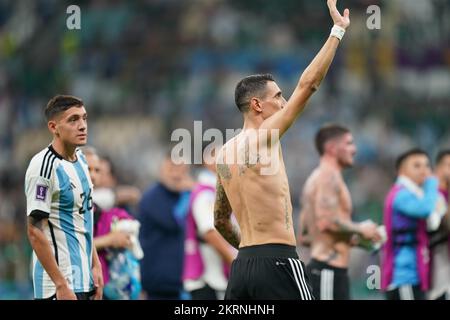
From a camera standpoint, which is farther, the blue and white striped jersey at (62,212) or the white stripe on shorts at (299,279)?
the blue and white striped jersey at (62,212)

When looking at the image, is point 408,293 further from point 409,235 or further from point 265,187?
point 265,187

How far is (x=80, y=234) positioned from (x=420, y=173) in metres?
5.23

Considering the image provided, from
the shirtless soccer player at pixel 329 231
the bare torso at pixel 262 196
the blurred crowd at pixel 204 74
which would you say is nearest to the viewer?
the bare torso at pixel 262 196

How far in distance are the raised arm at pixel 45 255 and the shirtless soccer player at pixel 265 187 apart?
4.04ft

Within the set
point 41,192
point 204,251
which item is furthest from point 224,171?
point 204,251

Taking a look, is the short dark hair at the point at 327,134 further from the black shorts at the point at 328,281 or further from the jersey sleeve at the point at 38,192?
the jersey sleeve at the point at 38,192

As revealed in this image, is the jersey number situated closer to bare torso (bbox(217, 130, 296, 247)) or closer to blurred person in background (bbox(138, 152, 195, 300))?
bare torso (bbox(217, 130, 296, 247))

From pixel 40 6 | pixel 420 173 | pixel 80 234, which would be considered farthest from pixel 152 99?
pixel 80 234

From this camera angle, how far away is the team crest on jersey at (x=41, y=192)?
8.48m

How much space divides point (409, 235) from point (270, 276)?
4596mm

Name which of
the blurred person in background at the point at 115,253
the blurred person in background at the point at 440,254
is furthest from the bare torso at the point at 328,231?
the blurred person in background at the point at 115,253

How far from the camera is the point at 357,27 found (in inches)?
1104

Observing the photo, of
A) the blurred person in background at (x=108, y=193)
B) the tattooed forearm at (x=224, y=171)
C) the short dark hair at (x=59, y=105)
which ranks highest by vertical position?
the short dark hair at (x=59, y=105)

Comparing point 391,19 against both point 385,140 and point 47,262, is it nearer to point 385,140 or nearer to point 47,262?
point 385,140
